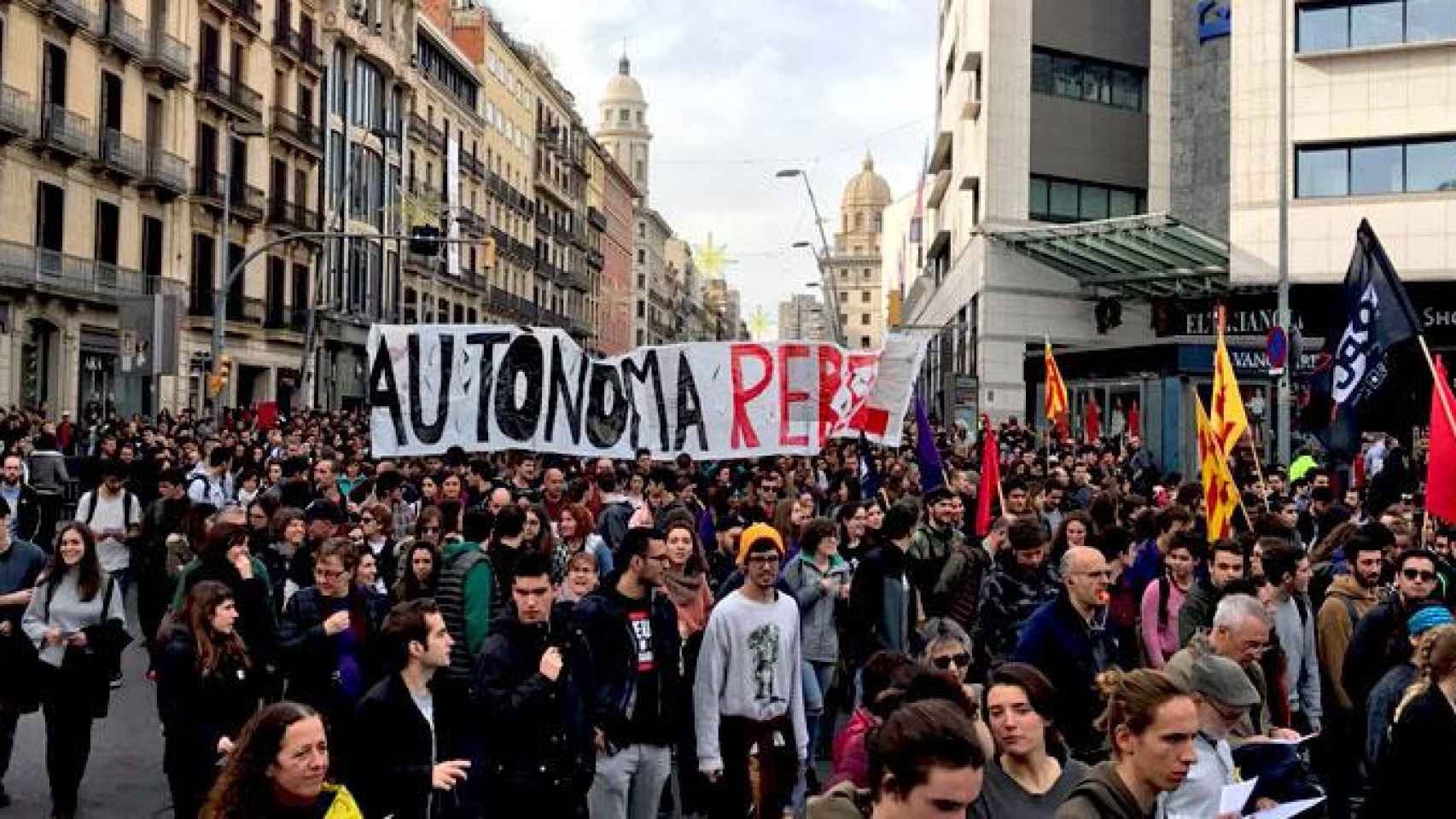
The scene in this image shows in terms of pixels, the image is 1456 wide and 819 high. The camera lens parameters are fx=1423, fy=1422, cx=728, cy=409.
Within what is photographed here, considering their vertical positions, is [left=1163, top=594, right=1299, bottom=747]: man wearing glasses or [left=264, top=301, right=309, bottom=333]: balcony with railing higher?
[left=264, top=301, right=309, bottom=333]: balcony with railing

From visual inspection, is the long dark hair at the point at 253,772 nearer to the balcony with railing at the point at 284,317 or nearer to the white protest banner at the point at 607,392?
the white protest banner at the point at 607,392

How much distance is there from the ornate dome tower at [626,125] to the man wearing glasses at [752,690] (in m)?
151

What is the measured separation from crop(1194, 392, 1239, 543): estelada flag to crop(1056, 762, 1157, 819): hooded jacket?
21.6ft

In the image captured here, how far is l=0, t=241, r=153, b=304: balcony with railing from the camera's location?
102 feet

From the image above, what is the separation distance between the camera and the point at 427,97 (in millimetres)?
61844

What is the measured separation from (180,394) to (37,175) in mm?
8847

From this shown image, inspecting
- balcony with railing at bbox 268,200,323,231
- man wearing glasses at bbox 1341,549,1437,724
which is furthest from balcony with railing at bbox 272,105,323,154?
man wearing glasses at bbox 1341,549,1437,724

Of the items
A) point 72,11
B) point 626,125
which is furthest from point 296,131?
point 626,125

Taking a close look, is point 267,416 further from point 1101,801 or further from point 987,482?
point 1101,801

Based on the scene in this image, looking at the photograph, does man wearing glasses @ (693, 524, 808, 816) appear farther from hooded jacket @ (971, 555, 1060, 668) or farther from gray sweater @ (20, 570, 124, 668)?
gray sweater @ (20, 570, 124, 668)

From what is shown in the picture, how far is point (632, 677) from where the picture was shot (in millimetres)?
6062

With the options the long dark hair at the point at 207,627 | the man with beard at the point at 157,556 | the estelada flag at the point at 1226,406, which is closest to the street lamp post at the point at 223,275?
the man with beard at the point at 157,556

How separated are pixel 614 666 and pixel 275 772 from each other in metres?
2.23

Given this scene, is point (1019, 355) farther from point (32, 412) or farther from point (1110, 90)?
point (32, 412)
